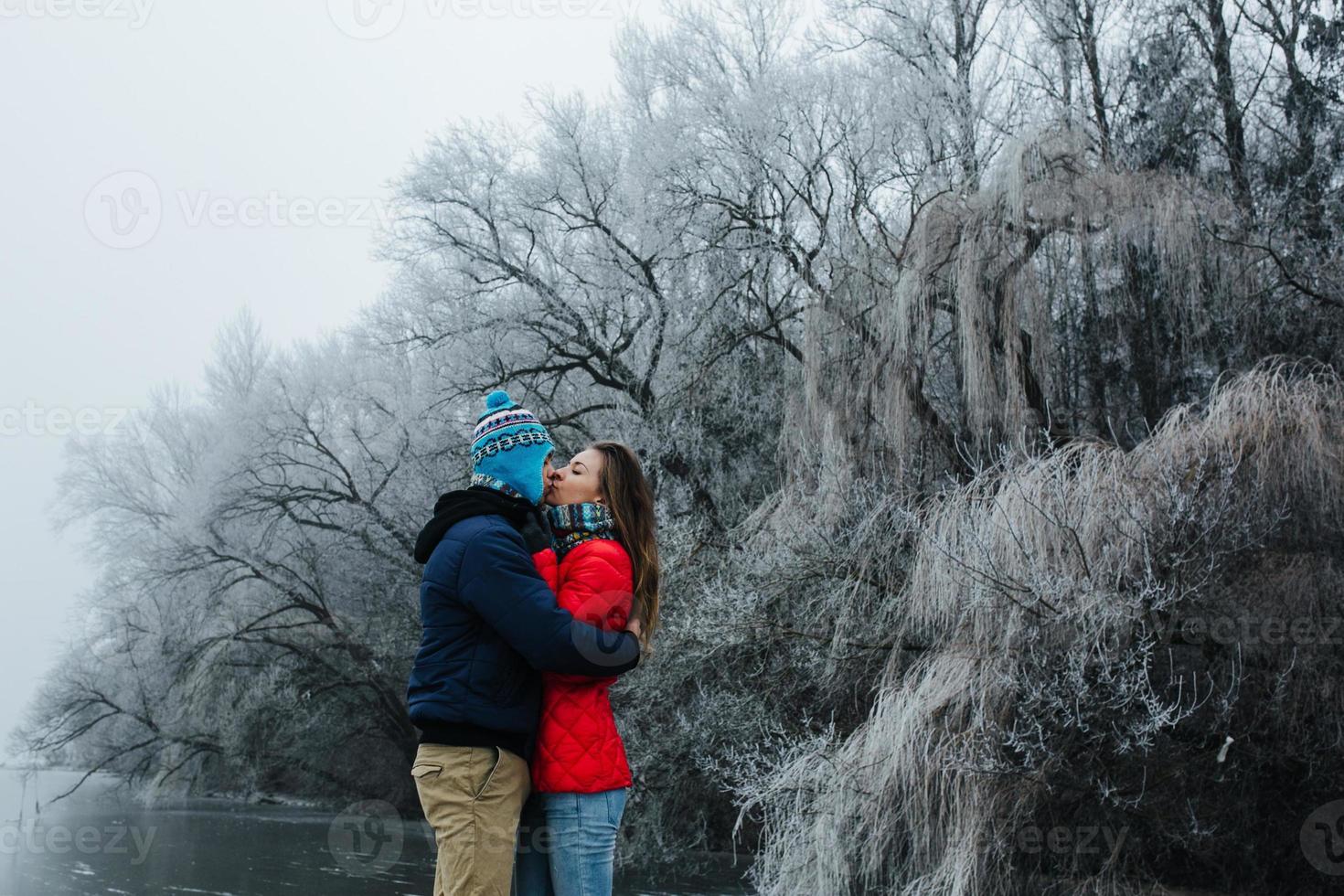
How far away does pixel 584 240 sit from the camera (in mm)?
14695

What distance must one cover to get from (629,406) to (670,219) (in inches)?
79.9

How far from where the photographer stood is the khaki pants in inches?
95.1

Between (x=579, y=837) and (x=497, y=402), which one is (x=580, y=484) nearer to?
(x=497, y=402)

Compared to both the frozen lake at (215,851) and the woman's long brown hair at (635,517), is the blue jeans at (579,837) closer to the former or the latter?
the woman's long brown hair at (635,517)

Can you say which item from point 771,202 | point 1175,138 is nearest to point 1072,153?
point 1175,138

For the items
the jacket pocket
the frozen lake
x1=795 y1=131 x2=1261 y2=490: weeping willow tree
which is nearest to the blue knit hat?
the jacket pocket

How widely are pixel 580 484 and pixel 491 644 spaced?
49cm

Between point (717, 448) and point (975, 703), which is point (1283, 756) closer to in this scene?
point (975, 703)

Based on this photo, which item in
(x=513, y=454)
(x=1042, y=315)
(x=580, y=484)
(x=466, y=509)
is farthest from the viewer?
(x=1042, y=315)

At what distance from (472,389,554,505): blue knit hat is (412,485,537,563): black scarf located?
3 centimetres

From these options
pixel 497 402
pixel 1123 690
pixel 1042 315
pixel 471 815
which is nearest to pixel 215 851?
pixel 1042 315

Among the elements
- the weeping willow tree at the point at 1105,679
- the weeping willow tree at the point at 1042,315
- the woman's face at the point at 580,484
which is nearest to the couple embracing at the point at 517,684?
the woman's face at the point at 580,484

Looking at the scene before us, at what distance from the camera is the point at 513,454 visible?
2676 mm

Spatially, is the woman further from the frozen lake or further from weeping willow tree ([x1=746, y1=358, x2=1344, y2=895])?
the frozen lake
